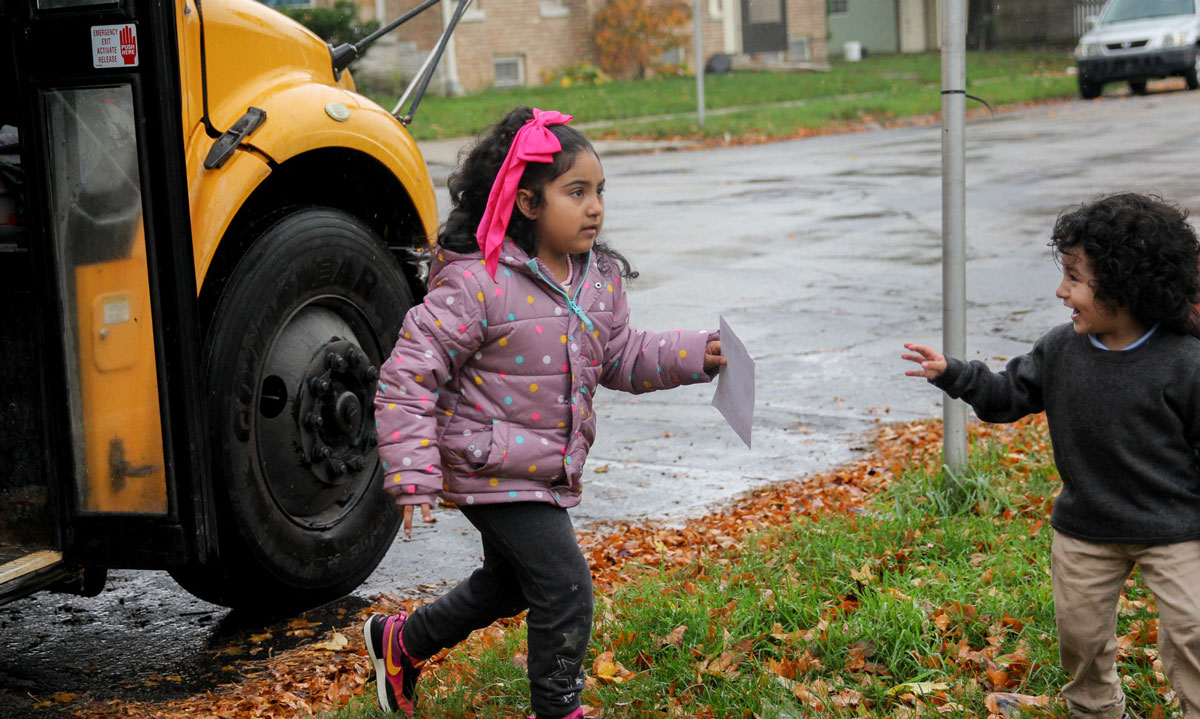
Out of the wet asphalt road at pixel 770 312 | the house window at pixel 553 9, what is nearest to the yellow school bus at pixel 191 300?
the wet asphalt road at pixel 770 312

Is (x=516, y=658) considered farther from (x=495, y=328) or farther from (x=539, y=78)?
(x=539, y=78)

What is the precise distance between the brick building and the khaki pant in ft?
80.2

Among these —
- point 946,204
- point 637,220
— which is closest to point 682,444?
point 946,204

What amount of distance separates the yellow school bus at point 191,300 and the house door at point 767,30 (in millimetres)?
29380

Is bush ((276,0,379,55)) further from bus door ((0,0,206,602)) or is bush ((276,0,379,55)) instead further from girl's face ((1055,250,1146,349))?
girl's face ((1055,250,1146,349))

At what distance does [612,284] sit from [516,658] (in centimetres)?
116

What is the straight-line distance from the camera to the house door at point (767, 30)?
32938 mm

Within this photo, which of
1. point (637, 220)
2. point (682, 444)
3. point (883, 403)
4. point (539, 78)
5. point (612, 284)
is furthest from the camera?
point (539, 78)

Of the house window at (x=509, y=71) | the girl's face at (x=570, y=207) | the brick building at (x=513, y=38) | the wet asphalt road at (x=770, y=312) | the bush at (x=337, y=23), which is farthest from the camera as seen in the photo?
the house window at (x=509, y=71)

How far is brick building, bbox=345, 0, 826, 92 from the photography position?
2883 centimetres

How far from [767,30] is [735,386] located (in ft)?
101

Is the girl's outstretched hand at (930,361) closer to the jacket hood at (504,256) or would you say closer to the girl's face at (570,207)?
the girl's face at (570,207)

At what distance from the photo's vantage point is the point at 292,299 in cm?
414

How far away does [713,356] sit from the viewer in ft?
11.3
